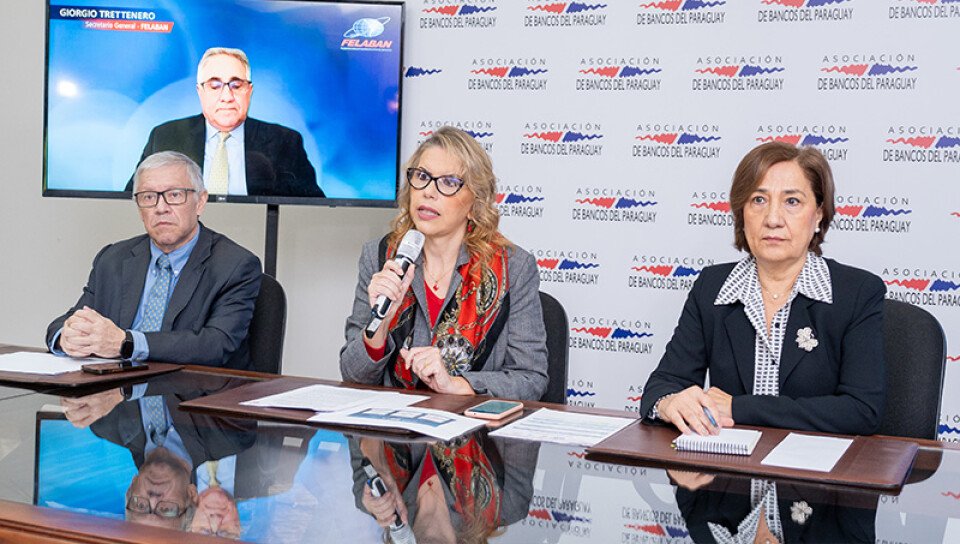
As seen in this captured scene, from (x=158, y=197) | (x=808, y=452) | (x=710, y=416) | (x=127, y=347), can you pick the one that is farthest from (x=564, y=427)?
(x=158, y=197)

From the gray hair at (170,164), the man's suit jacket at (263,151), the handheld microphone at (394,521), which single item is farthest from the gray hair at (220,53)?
the handheld microphone at (394,521)

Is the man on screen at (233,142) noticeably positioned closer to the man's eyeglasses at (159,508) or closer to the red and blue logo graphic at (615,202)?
the red and blue logo graphic at (615,202)

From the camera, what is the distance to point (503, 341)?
255 centimetres

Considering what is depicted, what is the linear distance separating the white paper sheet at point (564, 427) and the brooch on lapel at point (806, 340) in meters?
0.47

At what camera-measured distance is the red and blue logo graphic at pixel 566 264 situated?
162 inches

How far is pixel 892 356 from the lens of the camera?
2273 mm

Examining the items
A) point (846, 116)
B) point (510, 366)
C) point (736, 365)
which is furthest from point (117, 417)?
point (846, 116)

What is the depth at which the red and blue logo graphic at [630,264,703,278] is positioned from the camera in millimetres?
3938

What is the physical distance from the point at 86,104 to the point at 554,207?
6.39 ft

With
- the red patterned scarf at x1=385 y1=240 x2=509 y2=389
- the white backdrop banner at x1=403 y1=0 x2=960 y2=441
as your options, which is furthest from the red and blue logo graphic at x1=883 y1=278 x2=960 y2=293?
the red patterned scarf at x1=385 y1=240 x2=509 y2=389

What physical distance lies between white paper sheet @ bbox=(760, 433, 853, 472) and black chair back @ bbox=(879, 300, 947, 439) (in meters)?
0.44

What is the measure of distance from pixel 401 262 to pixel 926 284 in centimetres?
227

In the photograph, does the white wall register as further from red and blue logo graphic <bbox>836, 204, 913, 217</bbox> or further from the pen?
the pen

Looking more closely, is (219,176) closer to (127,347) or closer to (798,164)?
(127,347)
